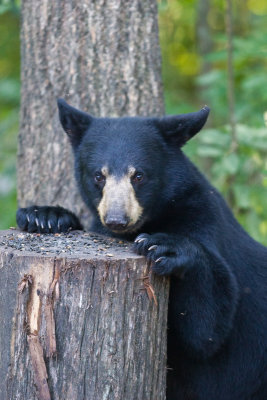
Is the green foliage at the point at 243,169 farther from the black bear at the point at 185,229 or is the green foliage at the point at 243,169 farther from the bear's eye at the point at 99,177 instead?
the bear's eye at the point at 99,177

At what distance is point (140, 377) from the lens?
3.50m

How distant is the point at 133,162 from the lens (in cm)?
403

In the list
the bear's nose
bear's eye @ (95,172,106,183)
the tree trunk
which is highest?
the tree trunk

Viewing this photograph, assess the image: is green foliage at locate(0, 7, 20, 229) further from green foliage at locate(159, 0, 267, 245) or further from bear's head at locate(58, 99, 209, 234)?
bear's head at locate(58, 99, 209, 234)

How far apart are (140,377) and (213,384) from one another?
98cm

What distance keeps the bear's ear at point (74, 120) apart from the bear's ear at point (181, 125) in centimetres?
55

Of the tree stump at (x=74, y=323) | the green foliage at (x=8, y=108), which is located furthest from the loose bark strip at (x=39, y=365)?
the green foliage at (x=8, y=108)

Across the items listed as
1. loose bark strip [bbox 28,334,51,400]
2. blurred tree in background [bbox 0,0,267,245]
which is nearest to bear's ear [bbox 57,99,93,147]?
loose bark strip [bbox 28,334,51,400]

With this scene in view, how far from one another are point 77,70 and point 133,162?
1.92 meters

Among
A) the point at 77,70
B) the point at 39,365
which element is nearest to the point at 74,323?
the point at 39,365

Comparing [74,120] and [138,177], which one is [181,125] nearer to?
[138,177]

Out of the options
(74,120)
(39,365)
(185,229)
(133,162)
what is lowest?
(39,365)

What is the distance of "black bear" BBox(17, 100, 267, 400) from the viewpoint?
3756 millimetres

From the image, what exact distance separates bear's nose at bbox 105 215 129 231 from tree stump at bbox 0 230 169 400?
0.25 meters
